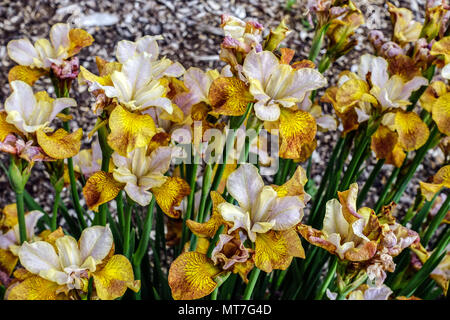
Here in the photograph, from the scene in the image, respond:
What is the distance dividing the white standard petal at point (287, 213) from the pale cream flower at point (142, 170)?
21 centimetres

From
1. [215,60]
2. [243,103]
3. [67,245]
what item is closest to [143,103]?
[243,103]

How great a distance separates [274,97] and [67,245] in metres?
0.44

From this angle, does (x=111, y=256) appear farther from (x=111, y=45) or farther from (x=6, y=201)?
(x=111, y=45)

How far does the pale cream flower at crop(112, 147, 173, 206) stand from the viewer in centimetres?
87

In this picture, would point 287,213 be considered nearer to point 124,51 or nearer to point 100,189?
point 100,189

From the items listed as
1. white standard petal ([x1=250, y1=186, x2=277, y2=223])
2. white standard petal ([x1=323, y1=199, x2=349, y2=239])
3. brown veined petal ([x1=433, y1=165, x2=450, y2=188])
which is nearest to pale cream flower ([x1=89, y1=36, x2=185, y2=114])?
white standard petal ([x1=250, y1=186, x2=277, y2=223])

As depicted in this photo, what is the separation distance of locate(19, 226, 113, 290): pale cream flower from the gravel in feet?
4.09

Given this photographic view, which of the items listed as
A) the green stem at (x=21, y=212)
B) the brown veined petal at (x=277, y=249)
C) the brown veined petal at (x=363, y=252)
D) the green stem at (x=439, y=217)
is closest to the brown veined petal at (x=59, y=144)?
the green stem at (x=21, y=212)

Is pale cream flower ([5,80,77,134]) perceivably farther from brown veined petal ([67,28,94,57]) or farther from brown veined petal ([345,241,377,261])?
brown veined petal ([345,241,377,261])

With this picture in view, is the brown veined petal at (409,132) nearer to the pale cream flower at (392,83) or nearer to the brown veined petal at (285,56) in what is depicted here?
the pale cream flower at (392,83)

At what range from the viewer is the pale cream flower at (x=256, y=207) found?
2.59ft

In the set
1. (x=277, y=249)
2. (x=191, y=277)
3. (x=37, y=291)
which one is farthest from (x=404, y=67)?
(x=37, y=291)

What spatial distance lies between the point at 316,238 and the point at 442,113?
0.37 m

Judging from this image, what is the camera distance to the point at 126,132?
0.82 metres
